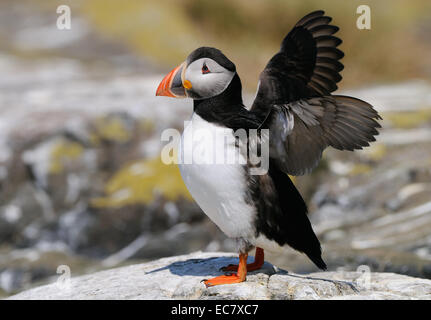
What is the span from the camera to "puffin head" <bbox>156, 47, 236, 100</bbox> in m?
5.45

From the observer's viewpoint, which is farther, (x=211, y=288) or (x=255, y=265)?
(x=255, y=265)

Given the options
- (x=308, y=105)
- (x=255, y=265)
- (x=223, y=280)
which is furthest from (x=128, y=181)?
(x=308, y=105)

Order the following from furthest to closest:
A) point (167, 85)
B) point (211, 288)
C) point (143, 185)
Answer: point (143, 185) → point (211, 288) → point (167, 85)

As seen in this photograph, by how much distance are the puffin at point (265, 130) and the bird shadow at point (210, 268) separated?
0.57 meters

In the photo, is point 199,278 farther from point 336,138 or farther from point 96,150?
point 96,150

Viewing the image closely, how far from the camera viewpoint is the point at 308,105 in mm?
5207

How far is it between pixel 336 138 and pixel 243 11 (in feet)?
59.6

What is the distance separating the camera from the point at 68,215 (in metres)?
12.2

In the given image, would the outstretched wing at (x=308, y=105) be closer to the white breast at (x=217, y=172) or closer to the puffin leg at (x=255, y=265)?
the white breast at (x=217, y=172)

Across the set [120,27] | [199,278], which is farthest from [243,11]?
[199,278]

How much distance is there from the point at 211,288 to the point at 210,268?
2.99 feet

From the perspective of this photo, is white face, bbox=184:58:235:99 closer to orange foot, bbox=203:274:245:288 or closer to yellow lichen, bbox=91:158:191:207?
orange foot, bbox=203:274:245:288

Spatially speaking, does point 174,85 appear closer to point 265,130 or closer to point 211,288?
point 265,130

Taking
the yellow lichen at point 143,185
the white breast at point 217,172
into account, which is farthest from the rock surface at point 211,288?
the yellow lichen at point 143,185
